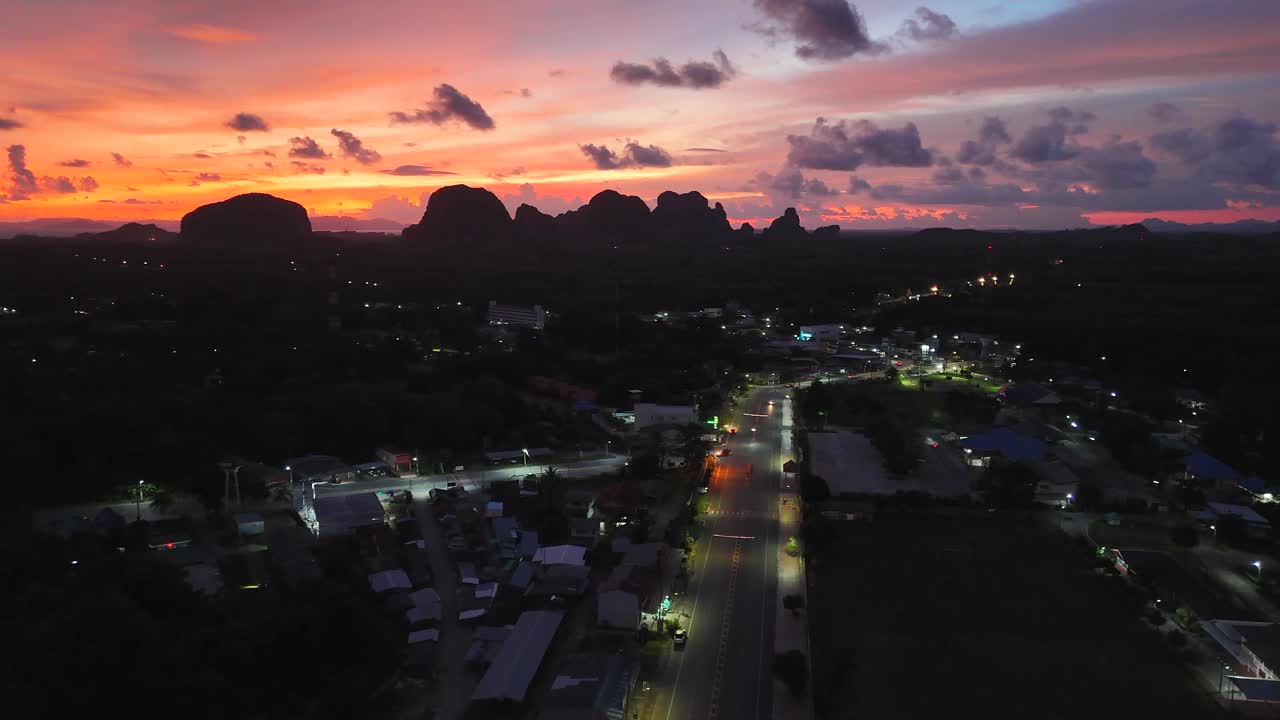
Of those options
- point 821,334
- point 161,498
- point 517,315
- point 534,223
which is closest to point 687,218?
point 534,223

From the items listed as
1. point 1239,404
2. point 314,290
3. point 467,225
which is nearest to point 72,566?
point 1239,404

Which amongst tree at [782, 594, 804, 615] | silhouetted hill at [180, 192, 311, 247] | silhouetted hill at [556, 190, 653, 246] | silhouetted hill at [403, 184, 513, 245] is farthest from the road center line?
silhouetted hill at [556, 190, 653, 246]

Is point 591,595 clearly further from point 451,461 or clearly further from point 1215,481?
point 1215,481

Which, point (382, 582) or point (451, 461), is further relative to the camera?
point (451, 461)

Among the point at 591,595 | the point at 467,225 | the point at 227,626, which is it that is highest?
the point at 467,225

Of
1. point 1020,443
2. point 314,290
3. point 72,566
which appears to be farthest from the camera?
point 314,290

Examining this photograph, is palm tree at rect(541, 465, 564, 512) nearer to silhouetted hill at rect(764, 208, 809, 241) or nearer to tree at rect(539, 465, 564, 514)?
tree at rect(539, 465, 564, 514)

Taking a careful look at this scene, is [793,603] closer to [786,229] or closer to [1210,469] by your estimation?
[1210,469]
